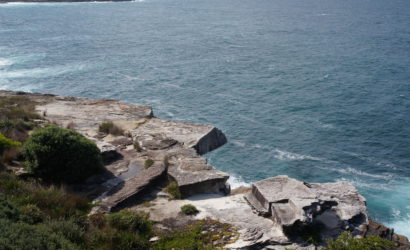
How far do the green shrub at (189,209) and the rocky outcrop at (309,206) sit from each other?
2.13m

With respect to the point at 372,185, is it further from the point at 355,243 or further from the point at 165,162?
the point at 355,243

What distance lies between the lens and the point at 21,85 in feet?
176

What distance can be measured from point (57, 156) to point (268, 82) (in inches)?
1690

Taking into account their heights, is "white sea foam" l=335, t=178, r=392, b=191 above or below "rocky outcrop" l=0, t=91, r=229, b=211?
below

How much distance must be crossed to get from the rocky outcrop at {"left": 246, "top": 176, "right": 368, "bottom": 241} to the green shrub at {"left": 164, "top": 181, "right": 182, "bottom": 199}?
2716 mm

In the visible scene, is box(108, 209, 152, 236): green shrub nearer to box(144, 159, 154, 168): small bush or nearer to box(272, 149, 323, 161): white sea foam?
box(144, 159, 154, 168): small bush

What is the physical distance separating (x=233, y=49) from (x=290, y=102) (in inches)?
1117

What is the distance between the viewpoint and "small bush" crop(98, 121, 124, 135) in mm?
20812

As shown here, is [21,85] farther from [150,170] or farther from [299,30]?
[299,30]

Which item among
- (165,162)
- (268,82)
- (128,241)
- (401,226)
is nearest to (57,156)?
(165,162)

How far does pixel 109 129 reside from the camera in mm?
20984

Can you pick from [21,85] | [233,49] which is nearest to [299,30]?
[233,49]

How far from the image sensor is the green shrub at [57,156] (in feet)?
50.2

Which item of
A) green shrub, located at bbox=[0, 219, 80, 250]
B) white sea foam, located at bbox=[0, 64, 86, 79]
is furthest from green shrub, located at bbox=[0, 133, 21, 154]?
white sea foam, located at bbox=[0, 64, 86, 79]
